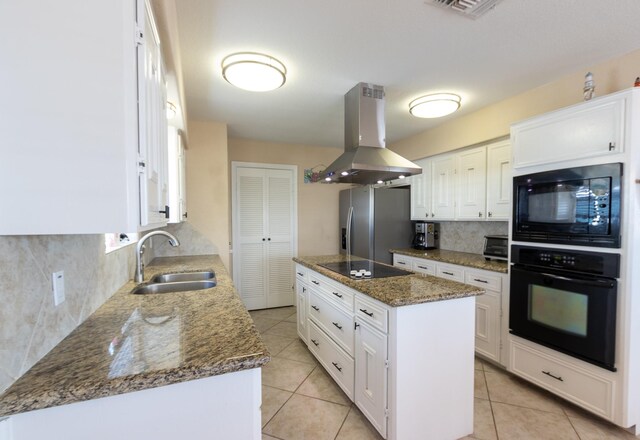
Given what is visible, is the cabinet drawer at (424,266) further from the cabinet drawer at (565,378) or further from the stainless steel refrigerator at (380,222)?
the cabinet drawer at (565,378)

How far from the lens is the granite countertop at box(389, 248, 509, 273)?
2564 millimetres

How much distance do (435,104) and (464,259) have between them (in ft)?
5.08

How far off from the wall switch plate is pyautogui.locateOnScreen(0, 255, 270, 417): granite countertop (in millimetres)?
157

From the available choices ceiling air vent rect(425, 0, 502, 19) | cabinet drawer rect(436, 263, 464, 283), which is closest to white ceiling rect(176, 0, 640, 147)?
ceiling air vent rect(425, 0, 502, 19)

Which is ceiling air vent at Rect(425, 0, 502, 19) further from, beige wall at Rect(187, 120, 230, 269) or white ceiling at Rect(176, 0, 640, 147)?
beige wall at Rect(187, 120, 230, 269)

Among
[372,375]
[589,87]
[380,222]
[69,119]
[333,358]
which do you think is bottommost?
[333,358]

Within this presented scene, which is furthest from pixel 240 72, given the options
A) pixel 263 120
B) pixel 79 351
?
pixel 79 351

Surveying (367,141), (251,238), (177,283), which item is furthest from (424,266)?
(177,283)

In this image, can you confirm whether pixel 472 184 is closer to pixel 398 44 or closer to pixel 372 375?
pixel 398 44

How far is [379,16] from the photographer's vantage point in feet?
5.32

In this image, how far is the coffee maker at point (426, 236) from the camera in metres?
3.66

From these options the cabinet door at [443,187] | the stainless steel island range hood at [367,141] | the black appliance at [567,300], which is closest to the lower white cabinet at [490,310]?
the black appliance at [567,300]

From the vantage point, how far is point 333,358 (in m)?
2.25

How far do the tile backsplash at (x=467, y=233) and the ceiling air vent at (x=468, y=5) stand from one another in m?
2.20
